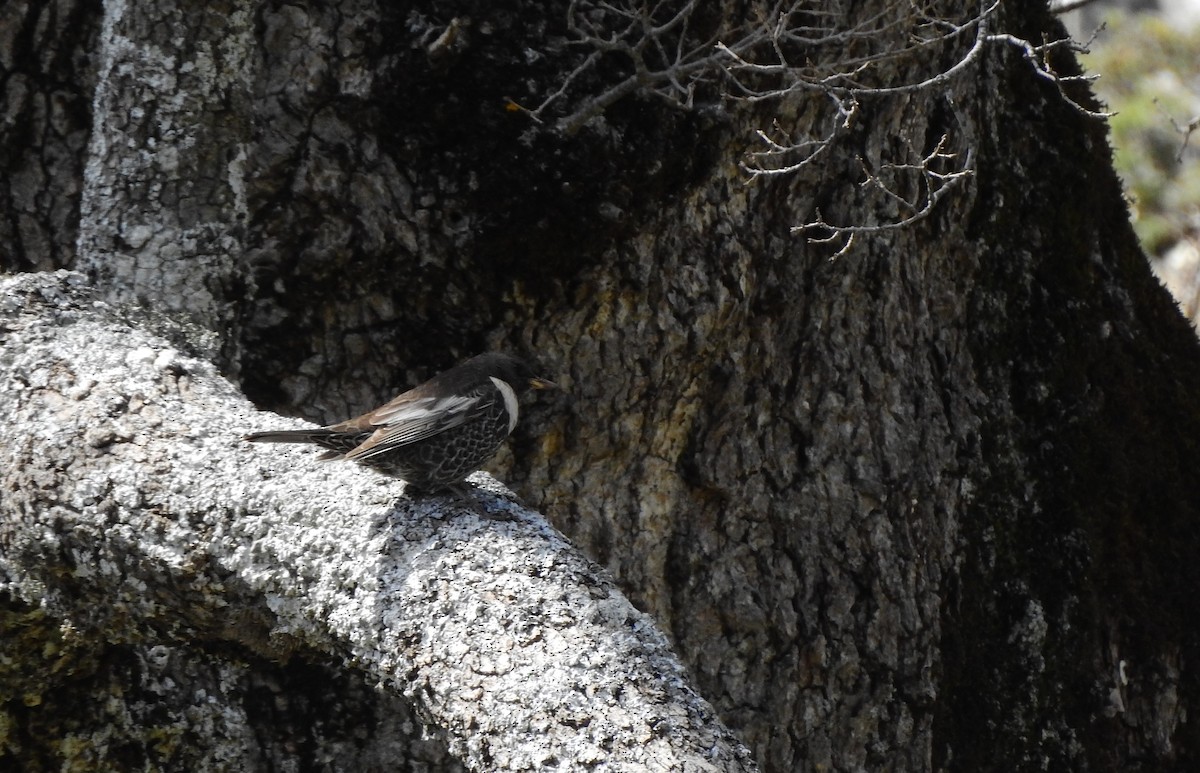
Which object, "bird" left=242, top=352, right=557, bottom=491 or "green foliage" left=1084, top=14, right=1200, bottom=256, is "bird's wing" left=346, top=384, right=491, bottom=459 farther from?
"green foliage" left=1084, top=14, right=1200, bottom=256

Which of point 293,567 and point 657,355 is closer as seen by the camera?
point 293,567

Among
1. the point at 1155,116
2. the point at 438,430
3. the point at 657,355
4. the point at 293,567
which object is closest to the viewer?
the point at 293,567

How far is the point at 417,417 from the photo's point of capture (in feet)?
10.4

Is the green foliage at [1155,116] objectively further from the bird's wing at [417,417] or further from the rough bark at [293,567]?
the rough bark at [293,567]

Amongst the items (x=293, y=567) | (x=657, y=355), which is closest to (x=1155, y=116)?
(x=657, y=355)

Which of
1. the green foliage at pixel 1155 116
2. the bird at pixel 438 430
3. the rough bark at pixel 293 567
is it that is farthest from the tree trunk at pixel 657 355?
the green foliage at pixel 1155 116

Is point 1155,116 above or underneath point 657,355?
above

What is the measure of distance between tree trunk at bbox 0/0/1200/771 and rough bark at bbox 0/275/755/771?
2 cm

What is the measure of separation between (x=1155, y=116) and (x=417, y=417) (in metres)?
9.21

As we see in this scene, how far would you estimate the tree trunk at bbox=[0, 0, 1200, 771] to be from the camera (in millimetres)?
3283

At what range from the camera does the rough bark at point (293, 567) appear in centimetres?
225

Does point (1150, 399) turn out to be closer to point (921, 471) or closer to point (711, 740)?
point (921, 471)

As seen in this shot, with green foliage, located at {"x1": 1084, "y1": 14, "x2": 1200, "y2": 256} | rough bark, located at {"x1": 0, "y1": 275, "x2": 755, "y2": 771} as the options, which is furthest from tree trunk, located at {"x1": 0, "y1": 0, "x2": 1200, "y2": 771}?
green foliage, located at {"x1": 1084, "y1": 14, "x2": 1200, "y2": 256}

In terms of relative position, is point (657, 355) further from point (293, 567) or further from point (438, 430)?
point (293, 567)
